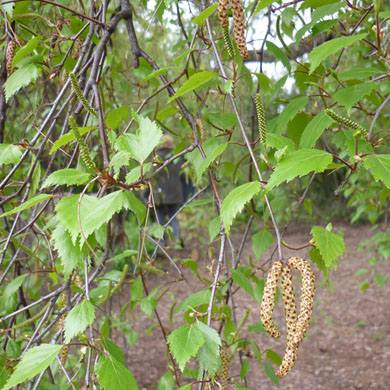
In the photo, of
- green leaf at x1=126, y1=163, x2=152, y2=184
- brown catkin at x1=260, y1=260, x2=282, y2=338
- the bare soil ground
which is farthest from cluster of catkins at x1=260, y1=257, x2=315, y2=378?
the bare soil ground

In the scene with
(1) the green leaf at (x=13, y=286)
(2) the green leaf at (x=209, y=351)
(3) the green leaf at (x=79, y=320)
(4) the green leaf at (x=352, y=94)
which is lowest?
(1) the green leaf at (x=13, y=286)

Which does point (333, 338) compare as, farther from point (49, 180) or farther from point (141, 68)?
point (49, 180)

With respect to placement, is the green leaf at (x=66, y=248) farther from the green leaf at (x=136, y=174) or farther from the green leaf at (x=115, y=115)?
the green leaf at (x=115, y=115)

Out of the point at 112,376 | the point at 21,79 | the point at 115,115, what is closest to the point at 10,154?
the point at 21,79

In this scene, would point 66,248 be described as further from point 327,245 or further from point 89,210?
point 327,245

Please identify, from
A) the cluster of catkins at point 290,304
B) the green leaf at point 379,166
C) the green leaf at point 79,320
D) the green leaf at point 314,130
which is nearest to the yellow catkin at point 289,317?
the cluster of catkins at point 290,304

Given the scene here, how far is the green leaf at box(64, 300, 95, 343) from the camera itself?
0.90 m

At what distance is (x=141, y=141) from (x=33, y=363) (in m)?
0.46

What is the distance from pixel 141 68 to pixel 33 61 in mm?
439

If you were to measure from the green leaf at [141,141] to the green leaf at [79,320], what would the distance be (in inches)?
12.5

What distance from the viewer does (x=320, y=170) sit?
800mm

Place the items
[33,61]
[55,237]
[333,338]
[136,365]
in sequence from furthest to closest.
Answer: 1. [333,338]
2. [136,365]
3. [33,61]
4. [55,237]

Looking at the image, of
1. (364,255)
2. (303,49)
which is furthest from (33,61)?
(364,255)

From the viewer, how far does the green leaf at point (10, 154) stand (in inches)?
45.4
